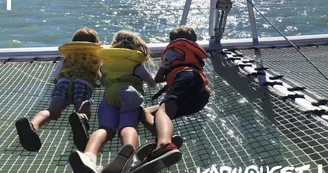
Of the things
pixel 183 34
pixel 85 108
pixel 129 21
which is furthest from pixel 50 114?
pixel 129 21

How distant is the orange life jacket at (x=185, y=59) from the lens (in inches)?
98.5

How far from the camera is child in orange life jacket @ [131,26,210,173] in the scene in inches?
68.7

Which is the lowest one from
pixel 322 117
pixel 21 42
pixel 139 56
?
pixel 21 42

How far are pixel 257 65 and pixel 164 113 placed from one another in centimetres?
145

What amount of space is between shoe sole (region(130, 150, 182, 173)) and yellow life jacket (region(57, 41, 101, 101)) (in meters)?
0.96

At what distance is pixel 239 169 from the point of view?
2293mm

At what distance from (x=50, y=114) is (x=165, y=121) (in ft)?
2.15

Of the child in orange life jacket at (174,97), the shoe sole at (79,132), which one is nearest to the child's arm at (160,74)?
the child in orange life jacket at (174,97)

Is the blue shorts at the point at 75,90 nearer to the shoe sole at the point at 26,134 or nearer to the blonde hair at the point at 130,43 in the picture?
the blonde hair at the point at 130,43

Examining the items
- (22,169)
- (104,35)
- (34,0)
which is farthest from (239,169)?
(34,0)

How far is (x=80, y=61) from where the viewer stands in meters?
2.56

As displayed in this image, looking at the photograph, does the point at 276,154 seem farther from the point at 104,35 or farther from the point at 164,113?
the point at 104,35

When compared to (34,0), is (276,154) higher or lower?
higher

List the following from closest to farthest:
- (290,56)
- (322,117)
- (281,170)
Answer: (281,170) < (322,117) < (290,56)
